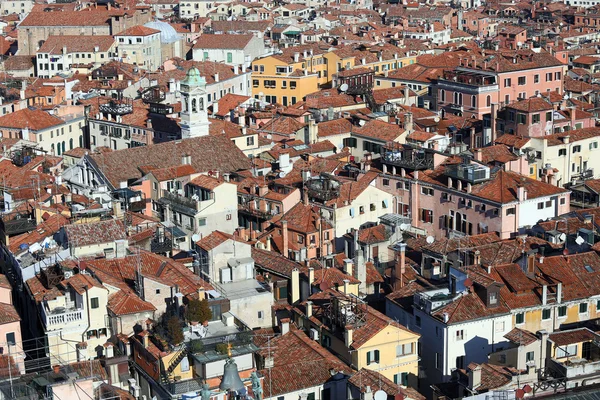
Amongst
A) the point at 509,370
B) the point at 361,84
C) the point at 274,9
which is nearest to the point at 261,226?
the point at 509,370

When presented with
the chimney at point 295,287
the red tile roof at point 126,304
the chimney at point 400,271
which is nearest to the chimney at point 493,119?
the chimney at point 400,271

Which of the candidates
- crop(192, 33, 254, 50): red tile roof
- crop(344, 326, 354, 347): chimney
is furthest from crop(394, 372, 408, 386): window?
crop(192, 33, 254, 50): red tile roof

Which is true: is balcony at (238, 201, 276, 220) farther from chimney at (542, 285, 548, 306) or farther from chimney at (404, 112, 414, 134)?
chimney at (542, 285, 548, 306)

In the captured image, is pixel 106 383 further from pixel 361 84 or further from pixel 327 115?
pixel 361 84

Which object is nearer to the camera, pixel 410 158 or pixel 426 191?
pixel 426 191

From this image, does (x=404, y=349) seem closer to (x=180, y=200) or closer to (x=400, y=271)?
(x=400, y=271)

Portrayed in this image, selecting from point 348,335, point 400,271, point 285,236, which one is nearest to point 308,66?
point 285,236
